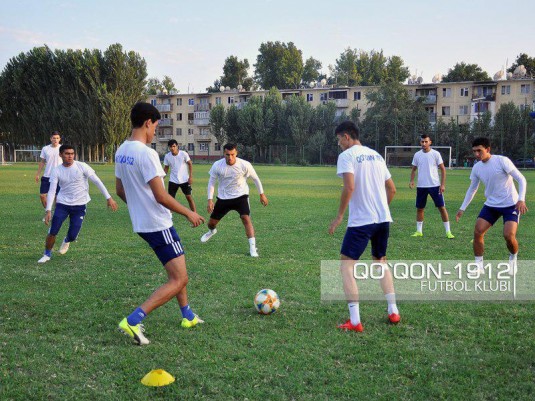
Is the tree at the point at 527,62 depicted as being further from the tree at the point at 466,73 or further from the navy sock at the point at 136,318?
the navy sock at the point at 136,318

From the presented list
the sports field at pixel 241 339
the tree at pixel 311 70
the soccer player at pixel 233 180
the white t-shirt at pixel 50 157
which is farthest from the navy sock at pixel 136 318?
the tree at pixel 311 70

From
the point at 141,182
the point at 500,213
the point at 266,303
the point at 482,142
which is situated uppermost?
the point at 482,142

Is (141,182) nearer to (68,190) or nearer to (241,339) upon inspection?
(241,339)

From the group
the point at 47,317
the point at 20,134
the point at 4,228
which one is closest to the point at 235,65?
the point at 20,134

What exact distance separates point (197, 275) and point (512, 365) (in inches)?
184

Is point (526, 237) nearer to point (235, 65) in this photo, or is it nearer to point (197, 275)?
point (197, 275)

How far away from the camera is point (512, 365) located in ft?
14.6

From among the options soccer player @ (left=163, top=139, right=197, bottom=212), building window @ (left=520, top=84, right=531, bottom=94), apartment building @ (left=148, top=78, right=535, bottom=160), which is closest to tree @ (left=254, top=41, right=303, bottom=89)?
apartment building @ (left=148, top=78, right=535, bottom=160)

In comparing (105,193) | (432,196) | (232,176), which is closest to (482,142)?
(432,196)

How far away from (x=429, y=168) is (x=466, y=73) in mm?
82327

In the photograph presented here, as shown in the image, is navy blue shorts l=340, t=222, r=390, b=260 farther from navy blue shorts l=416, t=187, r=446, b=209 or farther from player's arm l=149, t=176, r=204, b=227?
navy blue shorts l=416, t=187, r=446, b=209

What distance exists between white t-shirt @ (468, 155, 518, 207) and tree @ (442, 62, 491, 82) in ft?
277

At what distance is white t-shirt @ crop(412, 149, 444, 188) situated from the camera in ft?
38.5

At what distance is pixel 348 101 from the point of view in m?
76.8
